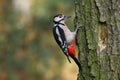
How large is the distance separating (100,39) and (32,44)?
8900mm

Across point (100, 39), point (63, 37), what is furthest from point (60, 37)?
point (100, 39)

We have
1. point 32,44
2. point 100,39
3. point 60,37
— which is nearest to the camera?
point 100,39

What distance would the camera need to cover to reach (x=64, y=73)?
1505 centimetres

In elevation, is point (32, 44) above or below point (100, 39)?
below

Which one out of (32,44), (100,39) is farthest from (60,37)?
(32,44)

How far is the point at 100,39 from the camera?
5.61m

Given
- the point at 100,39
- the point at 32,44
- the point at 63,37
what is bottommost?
the point at 32,44

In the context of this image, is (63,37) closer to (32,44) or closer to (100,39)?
(100,39)

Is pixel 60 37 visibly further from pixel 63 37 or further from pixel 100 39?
pixel 100 39

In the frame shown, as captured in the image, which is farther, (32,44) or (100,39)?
(32,44)

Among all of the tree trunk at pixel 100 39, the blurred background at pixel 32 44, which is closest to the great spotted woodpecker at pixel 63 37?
the tree trunk at pixel 100 39

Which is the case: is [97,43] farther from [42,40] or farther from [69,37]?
[42,40]

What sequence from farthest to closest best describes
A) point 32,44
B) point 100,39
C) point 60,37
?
point 32,44, point 60,37, point 100,39

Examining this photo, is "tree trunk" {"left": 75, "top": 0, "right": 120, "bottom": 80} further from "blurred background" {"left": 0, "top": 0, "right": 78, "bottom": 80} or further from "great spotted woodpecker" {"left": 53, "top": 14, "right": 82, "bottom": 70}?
"blurred background" {"left": 0, "top": 0, "right": 78, "bottom": 80}
